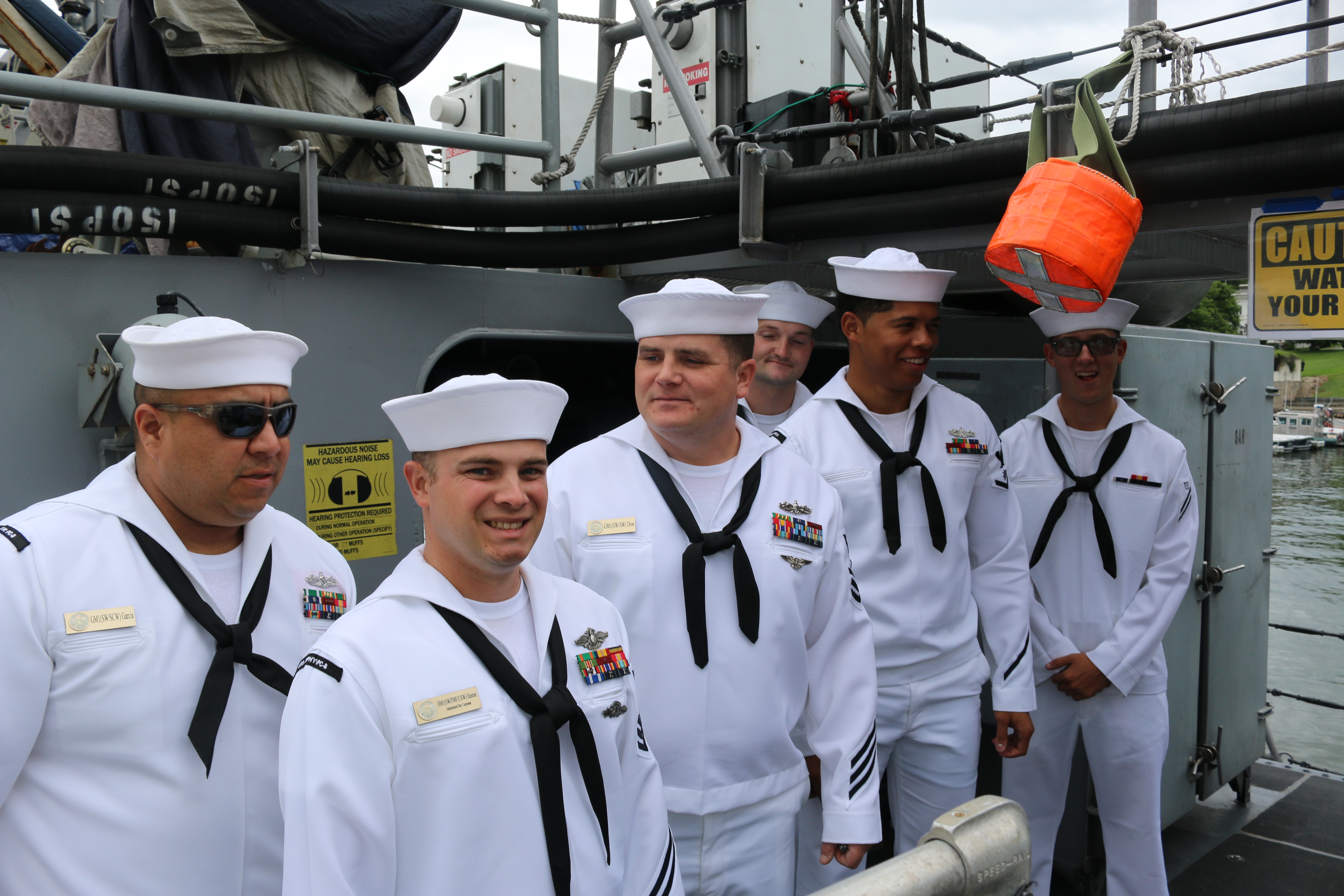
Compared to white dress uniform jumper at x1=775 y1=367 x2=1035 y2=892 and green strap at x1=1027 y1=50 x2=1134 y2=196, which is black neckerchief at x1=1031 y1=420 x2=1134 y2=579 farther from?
green strap at x1=1027 y1=50 x2=1134 y2=196

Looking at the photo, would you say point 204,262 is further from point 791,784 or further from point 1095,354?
point 1095,354

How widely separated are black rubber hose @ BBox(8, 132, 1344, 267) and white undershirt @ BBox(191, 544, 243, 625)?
138 cm

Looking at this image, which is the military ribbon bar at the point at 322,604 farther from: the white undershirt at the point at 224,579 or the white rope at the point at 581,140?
the white rope at the point at 581,140

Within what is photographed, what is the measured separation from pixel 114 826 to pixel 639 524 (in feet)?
3.91

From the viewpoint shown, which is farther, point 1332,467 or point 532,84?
point 1332,467

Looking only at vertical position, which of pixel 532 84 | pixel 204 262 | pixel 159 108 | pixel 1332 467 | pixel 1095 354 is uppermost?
pixel 532 84

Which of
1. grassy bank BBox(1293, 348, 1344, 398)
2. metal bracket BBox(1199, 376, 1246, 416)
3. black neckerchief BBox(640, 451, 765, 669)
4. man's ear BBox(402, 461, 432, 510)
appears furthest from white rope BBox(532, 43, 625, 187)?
grassy bank BBox(1293, 348, 1344, 398)

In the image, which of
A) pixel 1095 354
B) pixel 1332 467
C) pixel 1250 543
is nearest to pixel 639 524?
pixel 1095 354

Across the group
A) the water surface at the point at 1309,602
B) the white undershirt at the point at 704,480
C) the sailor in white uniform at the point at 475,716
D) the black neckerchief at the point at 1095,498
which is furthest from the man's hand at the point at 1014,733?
the water surface at the point at 1309,602

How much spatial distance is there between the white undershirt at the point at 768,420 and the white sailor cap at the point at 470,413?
2.16 metres

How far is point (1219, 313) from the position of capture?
64.5ft

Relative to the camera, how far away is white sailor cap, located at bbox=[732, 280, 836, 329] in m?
3.78

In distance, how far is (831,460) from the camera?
292 cm

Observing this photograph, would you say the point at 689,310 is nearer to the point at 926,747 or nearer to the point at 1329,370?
the point at 926,747
